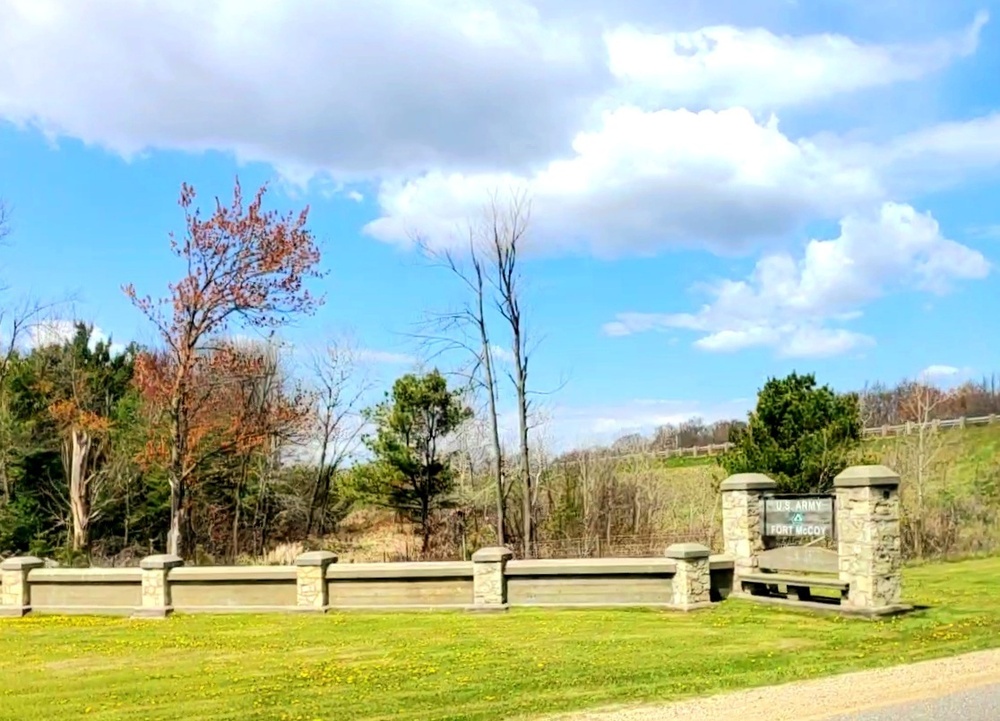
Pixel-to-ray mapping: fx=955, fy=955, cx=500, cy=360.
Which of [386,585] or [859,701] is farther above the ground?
[859,701]

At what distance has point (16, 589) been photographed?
1823 centimetres

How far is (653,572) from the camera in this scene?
1495 cm

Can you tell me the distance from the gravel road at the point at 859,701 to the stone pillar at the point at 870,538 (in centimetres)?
424

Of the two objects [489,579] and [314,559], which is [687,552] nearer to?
[489,579]

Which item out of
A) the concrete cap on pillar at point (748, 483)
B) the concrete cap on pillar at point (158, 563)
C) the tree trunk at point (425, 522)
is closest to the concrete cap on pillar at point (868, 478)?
the concrete cap on pillar at point (748, 483)

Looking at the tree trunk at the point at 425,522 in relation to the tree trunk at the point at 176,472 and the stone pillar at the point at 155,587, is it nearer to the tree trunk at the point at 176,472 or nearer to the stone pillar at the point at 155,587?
the tree trunk at the point at 176,472

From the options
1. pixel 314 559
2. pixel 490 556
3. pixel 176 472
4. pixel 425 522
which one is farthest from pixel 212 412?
pixel 490 556

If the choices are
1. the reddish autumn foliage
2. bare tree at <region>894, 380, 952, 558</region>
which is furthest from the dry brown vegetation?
the reddish autumn foliage

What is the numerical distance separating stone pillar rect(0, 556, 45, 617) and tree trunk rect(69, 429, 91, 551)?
48.1 ft

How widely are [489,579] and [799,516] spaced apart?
5059mm

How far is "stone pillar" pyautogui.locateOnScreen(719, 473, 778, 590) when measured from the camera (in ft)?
52.3

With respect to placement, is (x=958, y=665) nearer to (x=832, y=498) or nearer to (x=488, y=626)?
(x=832, y=498)

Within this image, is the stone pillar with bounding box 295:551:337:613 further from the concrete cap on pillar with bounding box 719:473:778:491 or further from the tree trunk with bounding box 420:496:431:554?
the tree trunk with bounding box 420:496:431:554

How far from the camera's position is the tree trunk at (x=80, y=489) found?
3272cm
